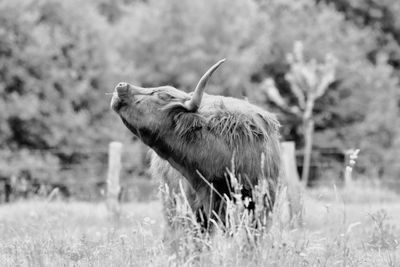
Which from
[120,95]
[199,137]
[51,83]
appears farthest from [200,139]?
[51,83]

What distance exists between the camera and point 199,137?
668cm

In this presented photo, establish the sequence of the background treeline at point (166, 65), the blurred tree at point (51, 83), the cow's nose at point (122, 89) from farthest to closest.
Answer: the background treeline at point (166, 65), the blurred tree at point (51, 83), the cow's nose at point (122, 89)

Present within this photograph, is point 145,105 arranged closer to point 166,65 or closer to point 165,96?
point 165,96

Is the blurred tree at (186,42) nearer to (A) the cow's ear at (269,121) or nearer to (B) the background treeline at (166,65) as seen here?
(B) the background treeline at (166,65)

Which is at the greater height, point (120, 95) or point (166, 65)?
point (166, 65)

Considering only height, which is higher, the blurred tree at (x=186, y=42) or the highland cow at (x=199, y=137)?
the blurred tree at (x=186, y=42)

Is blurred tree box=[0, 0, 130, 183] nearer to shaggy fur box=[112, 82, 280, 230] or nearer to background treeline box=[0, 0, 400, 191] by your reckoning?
background treeline box=[0, 0, 400, 191]

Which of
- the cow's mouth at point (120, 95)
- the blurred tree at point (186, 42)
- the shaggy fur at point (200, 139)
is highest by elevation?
the blurred tree at point (186, 42)

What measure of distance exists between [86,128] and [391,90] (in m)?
12.9

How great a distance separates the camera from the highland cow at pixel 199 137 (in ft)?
21.6

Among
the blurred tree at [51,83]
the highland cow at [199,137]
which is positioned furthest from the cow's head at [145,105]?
the blurred tree at [51,83]

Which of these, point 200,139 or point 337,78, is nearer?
point 200,139

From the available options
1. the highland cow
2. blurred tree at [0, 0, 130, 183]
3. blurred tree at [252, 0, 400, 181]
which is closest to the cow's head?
the highland cow

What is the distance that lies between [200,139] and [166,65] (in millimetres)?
16245
